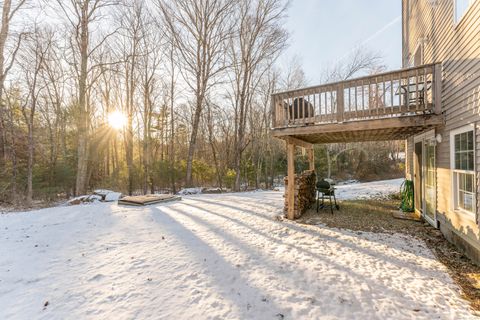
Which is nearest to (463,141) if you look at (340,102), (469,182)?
(469,182)

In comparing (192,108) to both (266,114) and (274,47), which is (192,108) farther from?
(274,47)

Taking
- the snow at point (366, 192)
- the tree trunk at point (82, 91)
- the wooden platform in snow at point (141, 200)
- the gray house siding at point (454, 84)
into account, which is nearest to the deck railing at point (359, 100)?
the gray house siding at point (454, 84)

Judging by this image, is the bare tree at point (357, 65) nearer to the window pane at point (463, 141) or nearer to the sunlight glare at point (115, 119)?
the window pane at point (463, 141)

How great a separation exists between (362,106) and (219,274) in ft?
14.7

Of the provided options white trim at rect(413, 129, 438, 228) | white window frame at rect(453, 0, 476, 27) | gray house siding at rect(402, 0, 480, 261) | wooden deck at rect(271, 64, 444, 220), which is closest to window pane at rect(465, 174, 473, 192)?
gray house siding at rect(402, 0, 480, 261)

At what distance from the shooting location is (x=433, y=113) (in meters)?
4.49

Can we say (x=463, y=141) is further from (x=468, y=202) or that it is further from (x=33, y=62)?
(x=33, y=62)

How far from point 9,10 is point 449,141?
1572cm

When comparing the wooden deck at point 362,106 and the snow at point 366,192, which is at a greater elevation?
the wooden deck at point 362,106

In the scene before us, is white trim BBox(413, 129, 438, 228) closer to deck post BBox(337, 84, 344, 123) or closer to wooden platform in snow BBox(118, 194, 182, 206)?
deck post BBox(337, 84, 344, 123)

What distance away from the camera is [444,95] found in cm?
451

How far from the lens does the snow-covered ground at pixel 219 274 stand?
250 cm

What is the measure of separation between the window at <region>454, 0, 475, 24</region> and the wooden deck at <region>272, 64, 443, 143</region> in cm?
85

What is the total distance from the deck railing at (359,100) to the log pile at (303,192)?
1.74 meters
